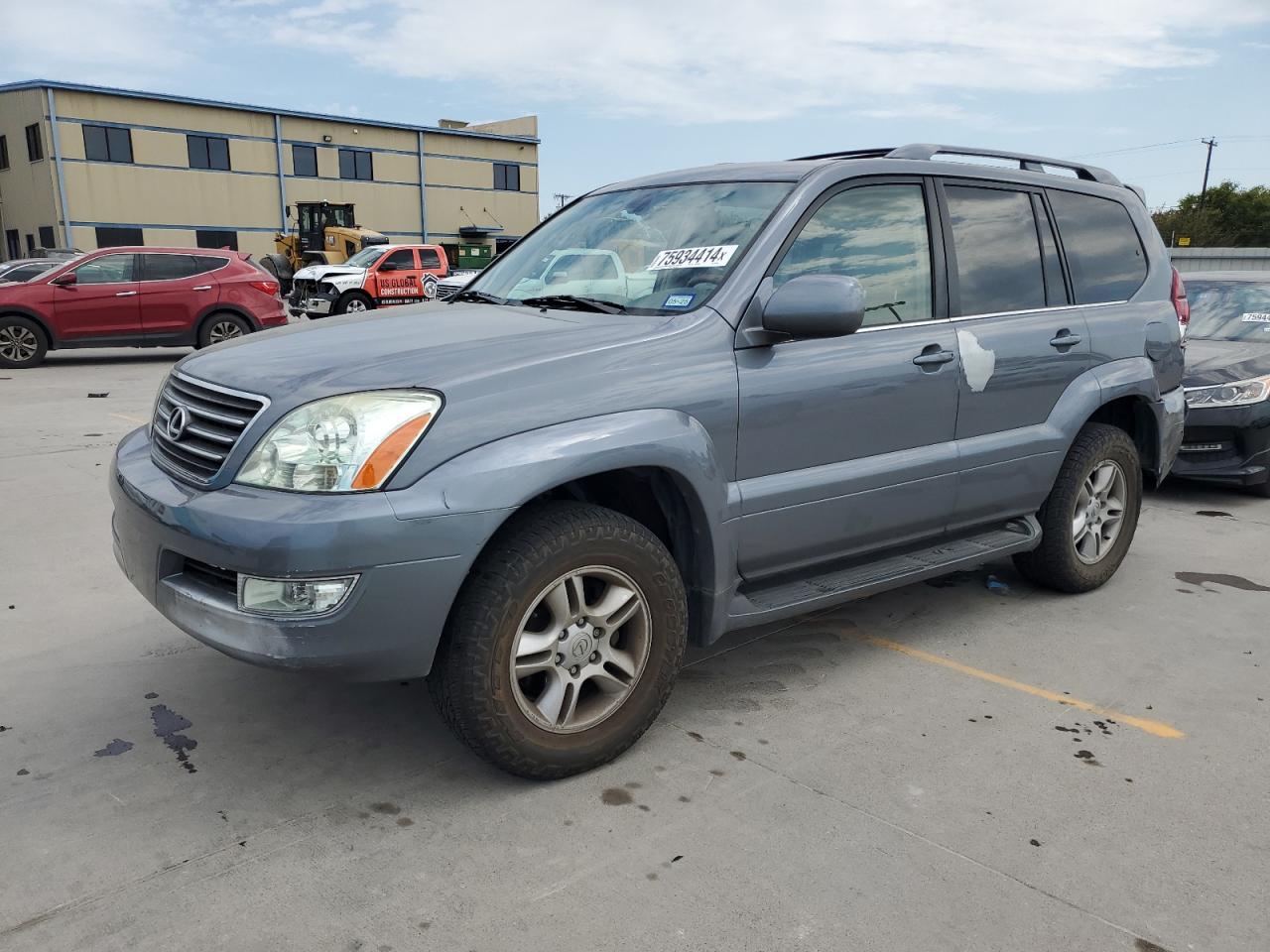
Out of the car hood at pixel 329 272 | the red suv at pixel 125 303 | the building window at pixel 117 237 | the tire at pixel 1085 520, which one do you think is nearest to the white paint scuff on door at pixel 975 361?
the tire at pixel 1085 520

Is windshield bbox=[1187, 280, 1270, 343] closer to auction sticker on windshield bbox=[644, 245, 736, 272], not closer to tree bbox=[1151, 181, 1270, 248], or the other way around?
auction sticker on windshield bbox=[644, 245, 736, 272]

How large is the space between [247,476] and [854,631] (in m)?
2.57

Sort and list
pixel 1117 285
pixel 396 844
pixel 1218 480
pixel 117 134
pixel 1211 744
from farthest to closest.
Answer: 1. pixel 117 134
2. pixel 1218 480
3. pixel 1117 285
4. pixel 1211 744
5. pixel 396 844

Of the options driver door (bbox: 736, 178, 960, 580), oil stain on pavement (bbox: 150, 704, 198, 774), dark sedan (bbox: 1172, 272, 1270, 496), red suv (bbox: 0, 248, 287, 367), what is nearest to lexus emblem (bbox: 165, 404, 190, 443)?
oil stain on pavement (bbox: 150, 704, 198, 774)

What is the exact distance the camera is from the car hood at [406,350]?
273cm

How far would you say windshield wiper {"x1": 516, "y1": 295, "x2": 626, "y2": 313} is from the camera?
11.0 feet

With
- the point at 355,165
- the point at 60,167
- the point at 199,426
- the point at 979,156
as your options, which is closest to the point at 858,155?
the point at 979,156

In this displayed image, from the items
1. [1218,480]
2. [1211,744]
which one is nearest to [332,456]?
[1211,744]

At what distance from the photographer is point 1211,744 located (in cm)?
324

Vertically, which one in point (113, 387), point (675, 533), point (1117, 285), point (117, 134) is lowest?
point (113, 387)

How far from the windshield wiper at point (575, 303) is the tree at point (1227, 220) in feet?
247

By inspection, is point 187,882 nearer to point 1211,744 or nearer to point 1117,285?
point 1211,744

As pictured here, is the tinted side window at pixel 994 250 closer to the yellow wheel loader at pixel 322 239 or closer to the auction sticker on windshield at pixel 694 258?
the auction sticker on windshield at pixel 694 258

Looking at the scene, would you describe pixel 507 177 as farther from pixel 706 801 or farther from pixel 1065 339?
pixel 706 801
